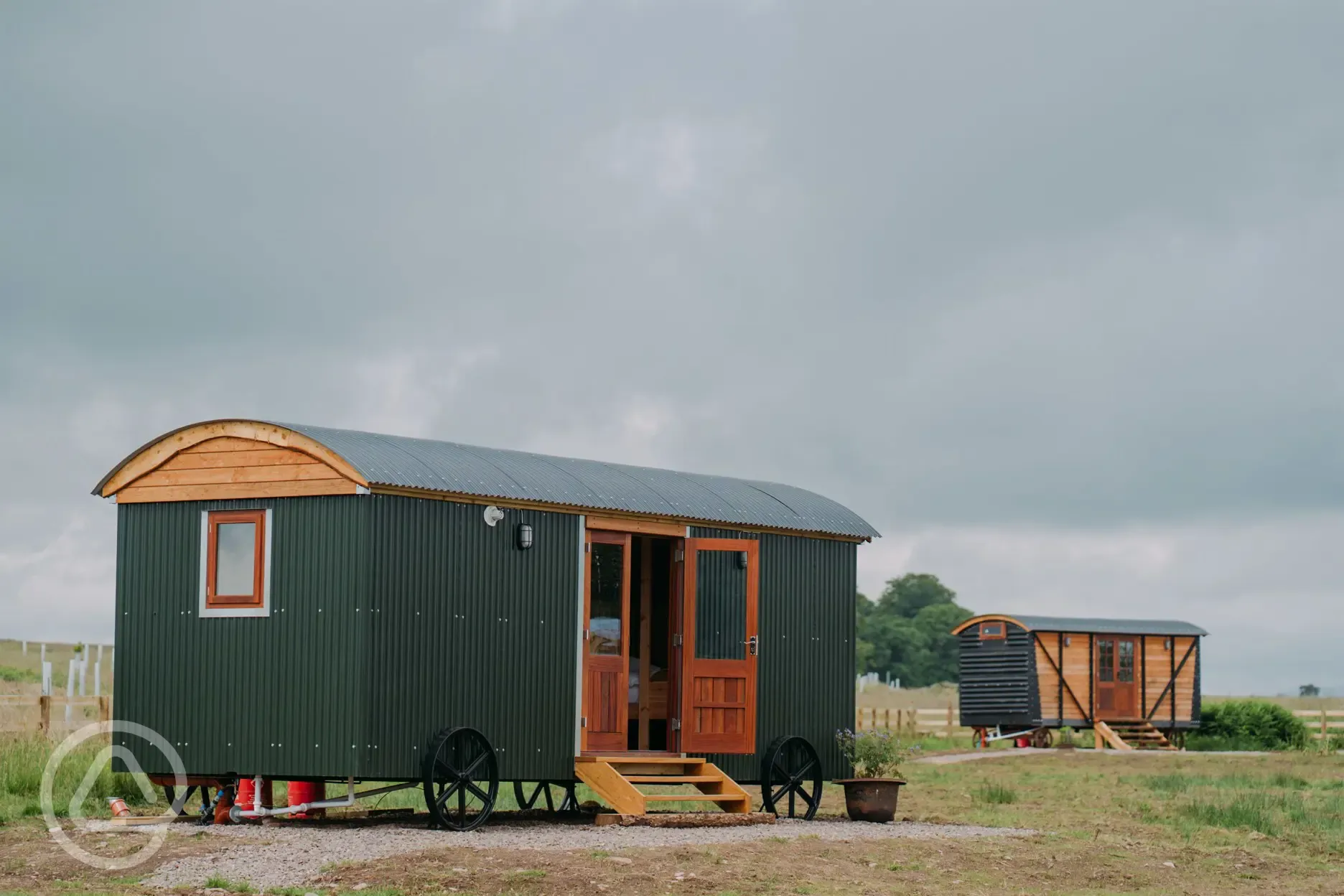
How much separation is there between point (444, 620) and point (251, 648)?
1.70 m

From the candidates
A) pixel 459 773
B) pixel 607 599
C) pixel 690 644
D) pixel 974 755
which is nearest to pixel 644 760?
pixel 690 644

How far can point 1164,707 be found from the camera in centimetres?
3706

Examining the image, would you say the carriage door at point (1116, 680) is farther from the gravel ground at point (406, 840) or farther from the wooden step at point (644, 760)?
the wooden step at point (644, 760)

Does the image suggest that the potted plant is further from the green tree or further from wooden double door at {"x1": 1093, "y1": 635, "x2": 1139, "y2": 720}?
the green tree

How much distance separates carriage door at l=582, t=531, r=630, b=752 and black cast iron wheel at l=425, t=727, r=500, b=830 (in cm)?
138

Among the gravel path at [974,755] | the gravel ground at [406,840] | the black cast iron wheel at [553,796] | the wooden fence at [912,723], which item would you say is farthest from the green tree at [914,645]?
the gravel ground at [406,840]

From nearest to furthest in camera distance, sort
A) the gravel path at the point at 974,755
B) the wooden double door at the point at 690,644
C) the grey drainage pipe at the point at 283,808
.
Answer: the grey drainage pipe at the point at 283,808 → the wooden double door at the point at 690,644 → the gravel path at the point at 974,755

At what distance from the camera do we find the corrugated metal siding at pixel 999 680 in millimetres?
35938

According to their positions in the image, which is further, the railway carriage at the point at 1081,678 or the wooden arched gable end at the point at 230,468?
the railway carriage at the point at 1081,678

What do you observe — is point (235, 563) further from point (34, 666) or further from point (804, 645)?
point (34, 666)

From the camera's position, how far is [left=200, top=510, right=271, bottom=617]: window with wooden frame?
49.6ft

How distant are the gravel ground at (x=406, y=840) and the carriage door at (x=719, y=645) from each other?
3.96 feet

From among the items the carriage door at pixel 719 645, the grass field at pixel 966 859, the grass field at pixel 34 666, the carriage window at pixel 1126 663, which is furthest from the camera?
the grass field at pixel 34 666

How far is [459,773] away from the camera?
15.0 meters
